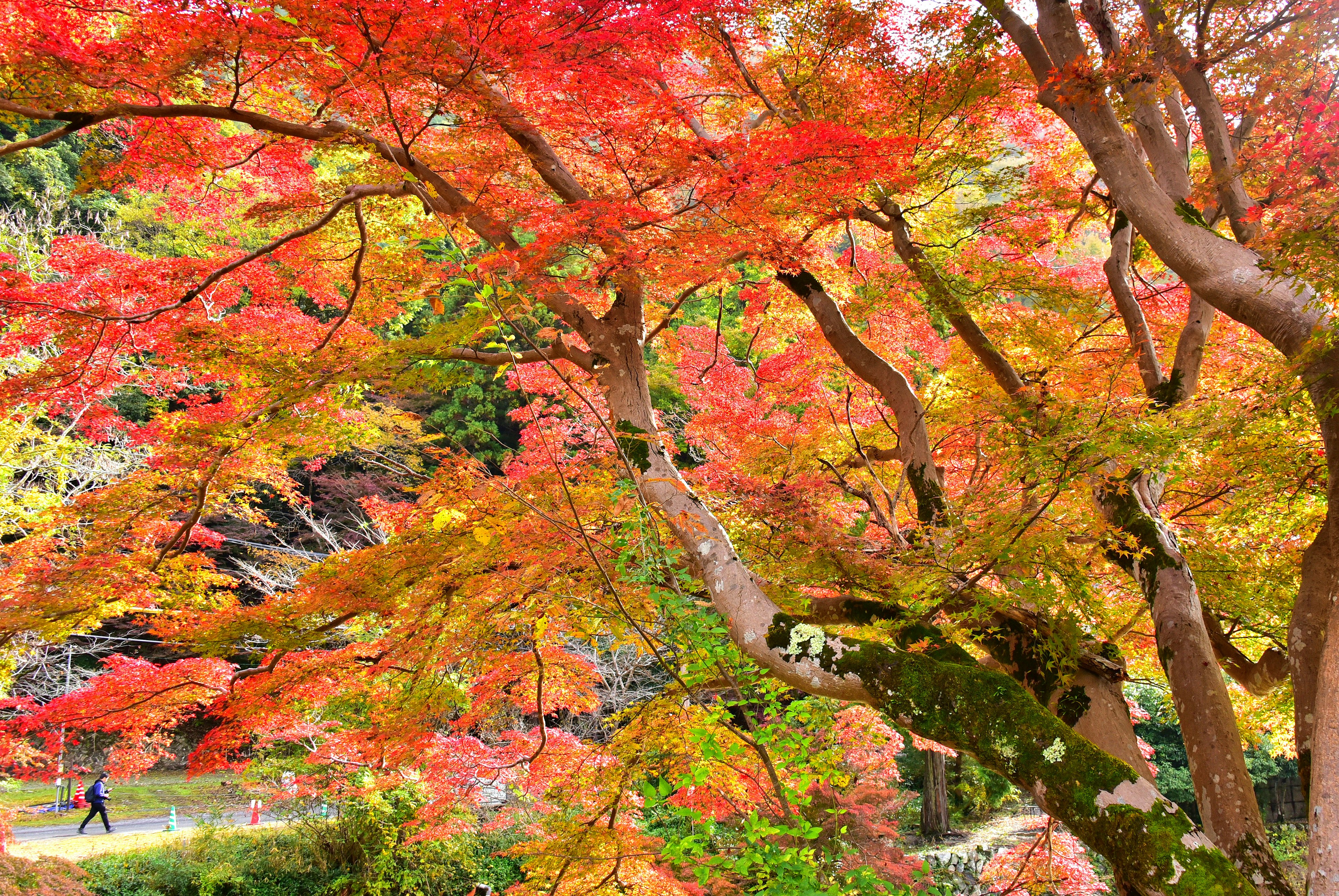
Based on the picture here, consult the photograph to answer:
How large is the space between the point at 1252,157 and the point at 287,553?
1125 cm

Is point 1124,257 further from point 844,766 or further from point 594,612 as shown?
point 844,766

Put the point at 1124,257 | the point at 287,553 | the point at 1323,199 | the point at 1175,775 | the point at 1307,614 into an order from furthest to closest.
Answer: the point at 1175,775 < the point at 287,553 < the point at 1124,257 < the point at 1307,614 < the point at 1323,199

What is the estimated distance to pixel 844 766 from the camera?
865cm

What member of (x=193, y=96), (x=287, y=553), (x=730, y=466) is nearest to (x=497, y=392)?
(x=287, y=553)

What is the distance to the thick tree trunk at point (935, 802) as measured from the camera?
442 inches

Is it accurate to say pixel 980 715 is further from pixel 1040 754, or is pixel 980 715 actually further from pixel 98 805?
pixel 98 805

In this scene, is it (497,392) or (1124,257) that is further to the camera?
(497,392)

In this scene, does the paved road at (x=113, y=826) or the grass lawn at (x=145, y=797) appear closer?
the paved road at (x=113, y=826)

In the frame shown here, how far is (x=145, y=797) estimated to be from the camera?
1124 cm

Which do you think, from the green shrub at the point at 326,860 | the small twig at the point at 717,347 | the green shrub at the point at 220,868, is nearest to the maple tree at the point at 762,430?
the small twig at the point at 717,347

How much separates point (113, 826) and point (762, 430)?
989cm

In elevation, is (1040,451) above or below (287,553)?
below

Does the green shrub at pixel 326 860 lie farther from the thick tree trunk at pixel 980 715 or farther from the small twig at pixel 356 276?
the thick tree trunk at pixel 980 715

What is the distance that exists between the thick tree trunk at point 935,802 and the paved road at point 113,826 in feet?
30.4
